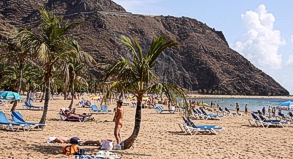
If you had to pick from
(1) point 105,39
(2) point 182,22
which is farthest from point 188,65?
(1) point 105,39

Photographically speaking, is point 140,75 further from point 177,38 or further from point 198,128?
point 177,38

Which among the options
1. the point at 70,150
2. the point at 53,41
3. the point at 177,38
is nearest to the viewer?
the point at 70,150

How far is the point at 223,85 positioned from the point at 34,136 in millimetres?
149003

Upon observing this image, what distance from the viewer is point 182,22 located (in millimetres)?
183125

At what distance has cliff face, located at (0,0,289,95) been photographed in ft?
456

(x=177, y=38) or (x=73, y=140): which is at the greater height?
(x=177, y=38)

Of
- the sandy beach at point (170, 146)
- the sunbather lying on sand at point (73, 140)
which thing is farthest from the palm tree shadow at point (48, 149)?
the sunbather lying on sand at point (73, 140)

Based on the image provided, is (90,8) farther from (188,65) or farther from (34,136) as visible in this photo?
(34,136)

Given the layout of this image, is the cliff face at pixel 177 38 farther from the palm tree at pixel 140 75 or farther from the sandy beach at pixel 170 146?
the palm tree at pixel 140 75

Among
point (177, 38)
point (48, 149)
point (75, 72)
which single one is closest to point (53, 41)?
point (48, 149)

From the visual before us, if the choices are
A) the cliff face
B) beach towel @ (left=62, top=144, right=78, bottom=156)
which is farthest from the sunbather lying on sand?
the cliff face

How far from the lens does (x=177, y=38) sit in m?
158

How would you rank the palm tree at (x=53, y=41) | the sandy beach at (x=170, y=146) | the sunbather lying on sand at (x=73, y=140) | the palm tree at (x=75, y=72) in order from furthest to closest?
1. the palm tree at (x=75, y=72)
2. the palm tree at (x=53, y=41)
3. the sunbather lying on sand at (x=73, y=140)
4. the sandy beach at (x=170, y=146)

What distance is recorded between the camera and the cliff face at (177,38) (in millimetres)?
138913
